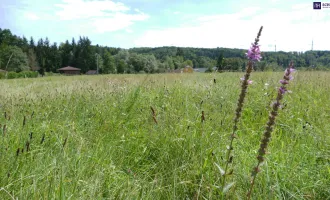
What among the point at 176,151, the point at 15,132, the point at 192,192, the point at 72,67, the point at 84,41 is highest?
the point at 84,41

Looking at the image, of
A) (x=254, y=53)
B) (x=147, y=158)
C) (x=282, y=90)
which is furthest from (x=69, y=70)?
(x=282, y=90)

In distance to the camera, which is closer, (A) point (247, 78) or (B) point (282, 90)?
(B) point (282, 90)

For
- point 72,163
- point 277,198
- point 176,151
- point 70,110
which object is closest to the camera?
point 277,198

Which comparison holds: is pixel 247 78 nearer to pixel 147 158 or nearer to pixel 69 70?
pixel 147 158

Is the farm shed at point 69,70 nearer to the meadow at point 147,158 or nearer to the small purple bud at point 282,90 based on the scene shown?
the meadow at point 147,158

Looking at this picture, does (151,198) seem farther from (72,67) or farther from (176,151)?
(72,67)

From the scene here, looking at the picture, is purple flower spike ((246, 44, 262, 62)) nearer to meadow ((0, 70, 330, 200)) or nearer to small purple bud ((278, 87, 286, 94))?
small purple bud ((278, 87, 286, 94))

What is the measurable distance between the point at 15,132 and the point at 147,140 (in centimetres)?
141

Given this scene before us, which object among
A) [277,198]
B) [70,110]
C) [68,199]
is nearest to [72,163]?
[68,199]

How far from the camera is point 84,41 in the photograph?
8825cm

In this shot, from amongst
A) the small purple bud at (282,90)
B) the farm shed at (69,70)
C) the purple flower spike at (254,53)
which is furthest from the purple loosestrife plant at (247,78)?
the farm shed at (69,70)

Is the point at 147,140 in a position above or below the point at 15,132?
below

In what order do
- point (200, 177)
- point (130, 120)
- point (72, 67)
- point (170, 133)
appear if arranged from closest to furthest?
point (200, 177), point (170, 133), point (130, 120), point (72, 67)

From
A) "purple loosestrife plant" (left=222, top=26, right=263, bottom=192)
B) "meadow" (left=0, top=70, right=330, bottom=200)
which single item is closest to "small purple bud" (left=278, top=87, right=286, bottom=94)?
"purple loosestrife plant" (left=222, top=26, right=263, bottom=192)
